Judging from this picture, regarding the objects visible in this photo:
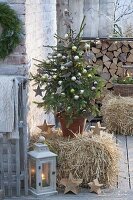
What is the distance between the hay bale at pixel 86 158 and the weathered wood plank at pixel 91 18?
3.54m

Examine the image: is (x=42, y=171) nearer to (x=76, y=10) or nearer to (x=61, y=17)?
(x=61, y=17)

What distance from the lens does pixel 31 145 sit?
180 inches

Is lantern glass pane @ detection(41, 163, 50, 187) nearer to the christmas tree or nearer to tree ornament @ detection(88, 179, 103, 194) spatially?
tree ornament @ detection(88, 179, 103, 194)

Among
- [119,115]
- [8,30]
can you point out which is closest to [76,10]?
[119,115]

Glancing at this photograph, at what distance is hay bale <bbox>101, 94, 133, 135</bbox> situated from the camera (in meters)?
6.55

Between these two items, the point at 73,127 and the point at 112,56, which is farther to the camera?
the point at 112,56

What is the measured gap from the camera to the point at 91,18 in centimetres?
782

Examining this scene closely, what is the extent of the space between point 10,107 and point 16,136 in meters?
0.25

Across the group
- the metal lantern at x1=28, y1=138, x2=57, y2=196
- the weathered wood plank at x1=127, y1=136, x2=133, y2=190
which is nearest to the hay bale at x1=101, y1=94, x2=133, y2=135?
the weathered wood plank at x1=127, y1=136, x2=133, y2=190

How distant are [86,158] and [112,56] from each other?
3220 millimetres

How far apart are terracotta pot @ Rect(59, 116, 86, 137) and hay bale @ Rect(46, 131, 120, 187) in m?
0.13

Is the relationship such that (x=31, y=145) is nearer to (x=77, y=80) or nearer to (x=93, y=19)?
(x=77, y=80)

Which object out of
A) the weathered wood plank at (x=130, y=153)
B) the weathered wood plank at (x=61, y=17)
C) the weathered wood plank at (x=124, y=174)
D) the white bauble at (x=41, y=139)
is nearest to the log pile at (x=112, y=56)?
the weathered wood plank at (x=61, y=17)

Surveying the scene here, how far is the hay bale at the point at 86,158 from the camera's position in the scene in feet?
14.6
